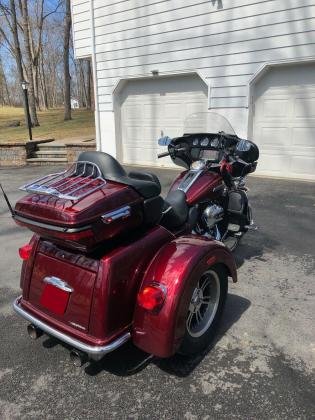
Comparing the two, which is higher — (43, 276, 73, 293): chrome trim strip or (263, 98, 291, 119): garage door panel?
(263, 98, 291, 119): garage door panel

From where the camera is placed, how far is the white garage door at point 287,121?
760cm

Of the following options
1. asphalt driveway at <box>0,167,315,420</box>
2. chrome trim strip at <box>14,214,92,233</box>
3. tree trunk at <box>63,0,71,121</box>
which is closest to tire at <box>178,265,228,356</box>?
asphalt driveway at <box>0,167,315,420</box>

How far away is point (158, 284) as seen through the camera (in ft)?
7.50

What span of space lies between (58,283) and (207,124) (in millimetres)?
2539

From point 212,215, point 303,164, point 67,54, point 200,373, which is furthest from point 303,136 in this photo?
point 67,54

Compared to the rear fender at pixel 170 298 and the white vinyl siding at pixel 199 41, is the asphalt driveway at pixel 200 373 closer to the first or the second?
the rear fender at pixel 170 298

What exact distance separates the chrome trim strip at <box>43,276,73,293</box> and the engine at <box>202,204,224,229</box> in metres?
1.61

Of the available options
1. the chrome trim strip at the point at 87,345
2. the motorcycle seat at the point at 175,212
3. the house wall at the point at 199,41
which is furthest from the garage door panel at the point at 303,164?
the chrome trim strip at the point at 87,345

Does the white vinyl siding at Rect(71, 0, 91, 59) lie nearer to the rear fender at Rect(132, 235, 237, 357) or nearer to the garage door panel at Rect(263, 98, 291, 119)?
the garage door panel at Rect(263, 98, 291, 119)

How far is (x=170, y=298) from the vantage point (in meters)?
2.24

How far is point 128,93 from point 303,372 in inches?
360

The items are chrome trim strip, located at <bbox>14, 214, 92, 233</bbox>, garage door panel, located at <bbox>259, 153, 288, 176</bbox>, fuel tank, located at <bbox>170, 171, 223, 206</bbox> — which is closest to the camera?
chrome trim strip, located at <bbox>14, 214, 92, 233</bbox>

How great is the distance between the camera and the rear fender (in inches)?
87.6

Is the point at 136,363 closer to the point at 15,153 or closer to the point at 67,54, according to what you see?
the point at 15,153
